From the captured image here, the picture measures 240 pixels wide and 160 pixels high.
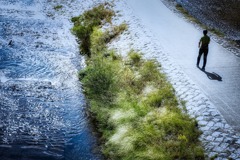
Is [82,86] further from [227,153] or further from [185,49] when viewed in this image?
[227,153]

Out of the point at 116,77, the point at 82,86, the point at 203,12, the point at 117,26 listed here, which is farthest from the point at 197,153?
the point at 203,12

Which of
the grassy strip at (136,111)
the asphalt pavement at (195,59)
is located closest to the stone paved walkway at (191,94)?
the asphalt pavement at (195,59)

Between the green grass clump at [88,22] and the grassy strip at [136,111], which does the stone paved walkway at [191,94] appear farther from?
the green grass clump at [88,22]

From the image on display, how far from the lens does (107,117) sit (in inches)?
463

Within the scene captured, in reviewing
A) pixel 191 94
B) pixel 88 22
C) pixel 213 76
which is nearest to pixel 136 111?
pixel 191 94

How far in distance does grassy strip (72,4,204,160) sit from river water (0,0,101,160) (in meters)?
0.83

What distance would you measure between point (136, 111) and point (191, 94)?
7.89 feet

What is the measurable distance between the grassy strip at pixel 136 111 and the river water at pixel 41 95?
0.83 m

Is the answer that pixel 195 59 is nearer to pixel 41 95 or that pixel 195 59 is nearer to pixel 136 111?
pixel 136 111

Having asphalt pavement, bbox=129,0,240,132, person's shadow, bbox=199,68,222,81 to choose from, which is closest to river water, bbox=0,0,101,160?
asphalt pavement, bbox=129,0,240,132

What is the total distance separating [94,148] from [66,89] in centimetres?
470

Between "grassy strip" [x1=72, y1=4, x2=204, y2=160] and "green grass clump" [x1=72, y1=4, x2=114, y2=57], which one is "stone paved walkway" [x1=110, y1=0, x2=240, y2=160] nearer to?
"grassy strip" [x1=72, y1=4, x2=204, y2=160]

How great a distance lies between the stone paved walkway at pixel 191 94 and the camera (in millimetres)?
9242

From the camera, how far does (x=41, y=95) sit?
13.9 meters
